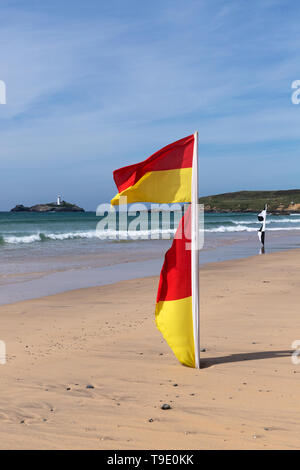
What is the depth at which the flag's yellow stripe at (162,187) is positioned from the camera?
4910 millimetres

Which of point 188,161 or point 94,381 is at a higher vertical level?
point 188,161

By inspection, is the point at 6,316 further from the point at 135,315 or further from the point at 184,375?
the point at 184,375

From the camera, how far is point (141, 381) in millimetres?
4738

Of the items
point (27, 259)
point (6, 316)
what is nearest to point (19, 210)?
point (27, 259)

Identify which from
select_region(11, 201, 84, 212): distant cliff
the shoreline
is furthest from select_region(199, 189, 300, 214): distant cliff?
the shoreline

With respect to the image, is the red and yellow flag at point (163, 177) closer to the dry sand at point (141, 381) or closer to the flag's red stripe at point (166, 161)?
the flag's red stripe at point (166, 161)

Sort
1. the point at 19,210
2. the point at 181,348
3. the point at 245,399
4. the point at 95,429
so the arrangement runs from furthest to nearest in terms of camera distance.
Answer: the point at 19,210, the point at 181,348, the point at 245,399, the point at 95,429

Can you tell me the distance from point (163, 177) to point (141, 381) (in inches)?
81.7

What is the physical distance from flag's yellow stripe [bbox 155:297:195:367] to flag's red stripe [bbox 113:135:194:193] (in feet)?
4.39

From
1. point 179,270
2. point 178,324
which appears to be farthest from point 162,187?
point 178,324

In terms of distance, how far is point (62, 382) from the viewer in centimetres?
473

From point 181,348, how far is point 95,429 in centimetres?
159

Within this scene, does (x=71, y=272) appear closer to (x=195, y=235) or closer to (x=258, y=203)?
(x=195, y=235)

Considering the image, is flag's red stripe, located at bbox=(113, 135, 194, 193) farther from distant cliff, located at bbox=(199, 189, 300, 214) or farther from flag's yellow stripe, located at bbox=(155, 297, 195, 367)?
distant cliff, located at bbox=(199, 189, 300, 214)
